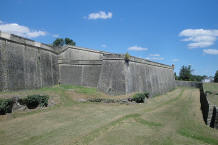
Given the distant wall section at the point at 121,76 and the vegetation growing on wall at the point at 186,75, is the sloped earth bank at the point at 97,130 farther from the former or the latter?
the vegetation growing on wall at the point at 186,75

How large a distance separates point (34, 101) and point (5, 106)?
222 cm

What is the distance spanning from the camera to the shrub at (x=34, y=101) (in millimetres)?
12312


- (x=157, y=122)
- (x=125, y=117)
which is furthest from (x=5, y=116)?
(x=157, y=122)

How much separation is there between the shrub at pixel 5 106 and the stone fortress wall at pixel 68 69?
144 inches

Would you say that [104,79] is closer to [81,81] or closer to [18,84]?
[81,81]

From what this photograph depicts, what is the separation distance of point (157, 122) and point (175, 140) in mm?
3036

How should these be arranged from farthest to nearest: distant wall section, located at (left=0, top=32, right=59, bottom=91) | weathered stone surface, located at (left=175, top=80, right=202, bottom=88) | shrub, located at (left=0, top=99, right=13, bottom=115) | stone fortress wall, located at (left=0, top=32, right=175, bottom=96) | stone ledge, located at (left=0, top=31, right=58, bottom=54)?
weathered stone surface, located at (left=175, top=80, right=202, bottom=88) → stone fortress wall, located at (left=0, top=32, right=175, bottom=96) → stone ledge, located at (left=0, top=31, right=58, bottom=54) → distant wall section, located at (left=0, top=32, right=59, bottom=91) → shrub, located at (left=0, top=99, right=13, bottom=115)

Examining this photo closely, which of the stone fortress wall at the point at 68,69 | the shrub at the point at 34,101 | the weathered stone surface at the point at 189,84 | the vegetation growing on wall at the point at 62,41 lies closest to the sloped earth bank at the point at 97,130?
the shrub at the point at 34,101

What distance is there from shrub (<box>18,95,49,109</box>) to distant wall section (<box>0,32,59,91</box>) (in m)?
3.25

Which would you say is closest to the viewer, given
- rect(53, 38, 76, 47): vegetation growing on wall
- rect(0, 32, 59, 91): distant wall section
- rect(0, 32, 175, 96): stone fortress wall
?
rect(0, 32, 59, 91): distant wall section

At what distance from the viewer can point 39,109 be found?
12953mm

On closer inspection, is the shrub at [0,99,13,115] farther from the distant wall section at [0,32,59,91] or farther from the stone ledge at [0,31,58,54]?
the stone ledge at [0,31,58,54]

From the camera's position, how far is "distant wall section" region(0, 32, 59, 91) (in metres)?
14.6

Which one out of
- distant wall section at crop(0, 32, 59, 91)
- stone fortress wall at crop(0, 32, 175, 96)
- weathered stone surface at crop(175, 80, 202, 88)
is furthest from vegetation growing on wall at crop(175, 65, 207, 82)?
distant wall section at crop(0, 32, 59, 91)
